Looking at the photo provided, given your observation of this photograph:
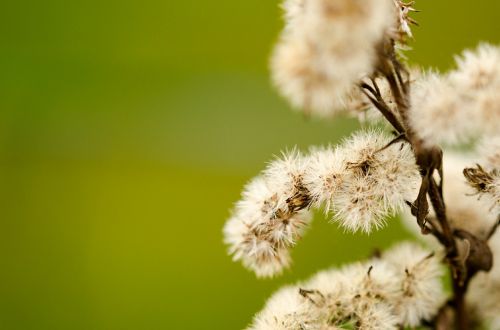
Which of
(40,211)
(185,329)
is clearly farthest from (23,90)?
(185,329)

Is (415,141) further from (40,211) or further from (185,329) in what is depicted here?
Answer: (40,211)

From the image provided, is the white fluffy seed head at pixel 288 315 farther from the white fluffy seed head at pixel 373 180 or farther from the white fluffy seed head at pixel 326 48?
the white fluffy seed head at pixel 326 48

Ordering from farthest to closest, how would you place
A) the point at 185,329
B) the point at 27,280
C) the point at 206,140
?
the point at 206,140
the point at 27,280
the point at 185,329

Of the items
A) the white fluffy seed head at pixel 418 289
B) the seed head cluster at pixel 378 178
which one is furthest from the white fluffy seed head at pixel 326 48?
the white fluffy seed head at pixel 418 289

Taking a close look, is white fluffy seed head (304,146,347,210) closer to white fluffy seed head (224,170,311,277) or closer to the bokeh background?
white fluffy seed head (224,170,311,277)

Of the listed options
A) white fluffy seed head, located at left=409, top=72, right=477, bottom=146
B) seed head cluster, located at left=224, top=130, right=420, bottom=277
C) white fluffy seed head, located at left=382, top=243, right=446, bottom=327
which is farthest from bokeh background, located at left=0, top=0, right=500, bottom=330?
white fluffy seed head, located at left=409, top=72, right=477, bottom=146

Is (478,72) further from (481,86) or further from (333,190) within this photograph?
(333,190)
